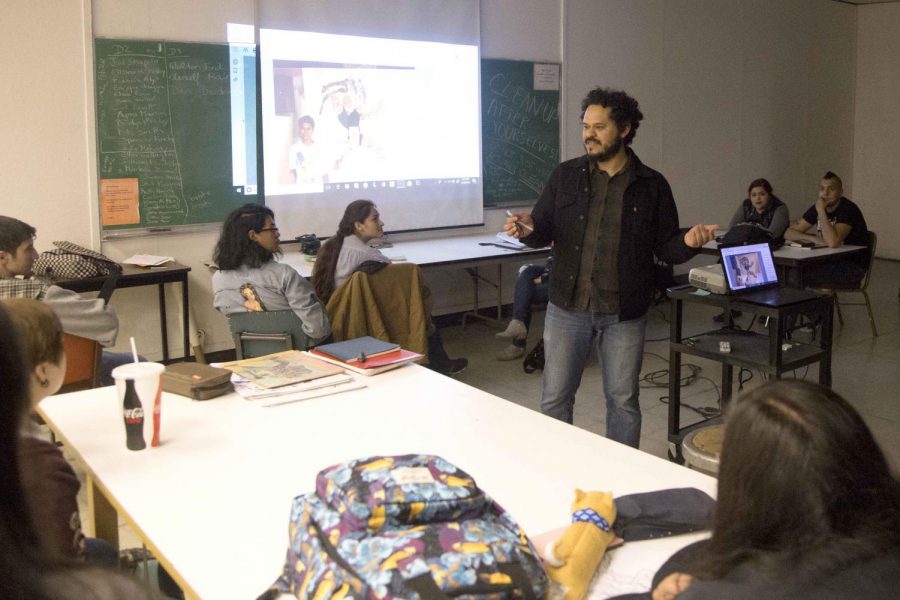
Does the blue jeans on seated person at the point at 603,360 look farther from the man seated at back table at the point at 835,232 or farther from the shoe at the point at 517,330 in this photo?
the man seated at back table at the point at 835,232

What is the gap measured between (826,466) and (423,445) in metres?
1.09

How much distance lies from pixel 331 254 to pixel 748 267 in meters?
1.98

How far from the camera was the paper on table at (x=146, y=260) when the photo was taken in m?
4.77

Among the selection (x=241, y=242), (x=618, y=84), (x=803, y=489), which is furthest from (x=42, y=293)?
(x=618, y=84)

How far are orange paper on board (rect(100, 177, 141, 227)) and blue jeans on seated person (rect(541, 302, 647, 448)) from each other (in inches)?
110

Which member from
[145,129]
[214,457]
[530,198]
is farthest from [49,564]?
[530,198]

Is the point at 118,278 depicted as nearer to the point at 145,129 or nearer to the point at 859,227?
the point at 145,129

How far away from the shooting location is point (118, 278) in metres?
4.46

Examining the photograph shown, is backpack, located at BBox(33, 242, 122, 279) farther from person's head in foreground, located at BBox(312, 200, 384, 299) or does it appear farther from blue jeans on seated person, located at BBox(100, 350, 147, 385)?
person's head in foreground, located at BBox(312, 200, 384, 299)

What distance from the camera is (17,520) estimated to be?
72 cm

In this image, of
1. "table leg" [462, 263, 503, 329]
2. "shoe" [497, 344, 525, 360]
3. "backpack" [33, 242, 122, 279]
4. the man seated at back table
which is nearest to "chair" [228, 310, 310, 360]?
"backpack" [33, 242, 122, 279]

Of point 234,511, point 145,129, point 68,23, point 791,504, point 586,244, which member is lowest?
point 234,511

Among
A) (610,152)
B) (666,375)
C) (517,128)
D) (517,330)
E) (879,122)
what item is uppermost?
(879,122)

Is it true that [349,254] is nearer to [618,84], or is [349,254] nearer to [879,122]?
[618,84]
